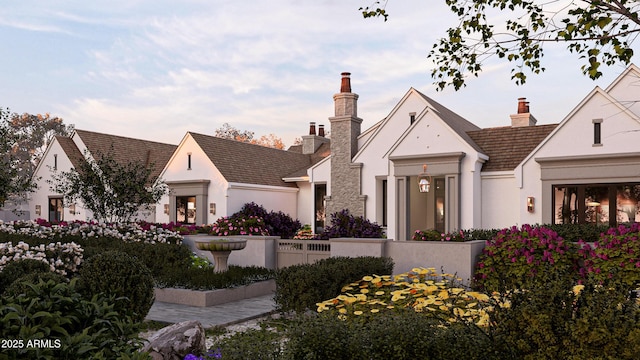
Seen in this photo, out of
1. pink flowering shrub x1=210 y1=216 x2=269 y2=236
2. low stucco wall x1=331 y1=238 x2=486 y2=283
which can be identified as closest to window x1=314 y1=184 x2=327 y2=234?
pink flowering shrub x1=210 y1=216 x2=269 y2=236

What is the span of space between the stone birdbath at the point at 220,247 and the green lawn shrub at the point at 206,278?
259mm

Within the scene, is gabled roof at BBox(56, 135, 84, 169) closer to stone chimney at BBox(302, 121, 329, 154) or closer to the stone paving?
A: stone chimney at BBox(302, 121, 329, 154)

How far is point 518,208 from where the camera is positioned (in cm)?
1984

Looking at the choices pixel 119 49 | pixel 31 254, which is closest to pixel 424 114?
pixel 119 49

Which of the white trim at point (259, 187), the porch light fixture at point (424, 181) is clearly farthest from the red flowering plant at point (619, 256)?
the white trim at point (259, 187)

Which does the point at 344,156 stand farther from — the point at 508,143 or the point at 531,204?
the point at 531,204

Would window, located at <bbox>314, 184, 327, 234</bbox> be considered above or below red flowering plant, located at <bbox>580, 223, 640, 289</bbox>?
above

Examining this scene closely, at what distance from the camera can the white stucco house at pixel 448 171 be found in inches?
715

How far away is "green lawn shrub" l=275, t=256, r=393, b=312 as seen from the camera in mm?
9836

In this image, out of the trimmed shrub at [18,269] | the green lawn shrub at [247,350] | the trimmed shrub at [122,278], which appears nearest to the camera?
the green lawn shrub at [247,350]

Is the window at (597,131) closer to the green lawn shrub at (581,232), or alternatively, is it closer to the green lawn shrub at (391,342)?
the green lawn shrub at (581,232)

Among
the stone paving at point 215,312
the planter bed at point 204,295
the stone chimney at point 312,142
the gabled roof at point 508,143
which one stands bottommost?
the stone paving at point 215,312

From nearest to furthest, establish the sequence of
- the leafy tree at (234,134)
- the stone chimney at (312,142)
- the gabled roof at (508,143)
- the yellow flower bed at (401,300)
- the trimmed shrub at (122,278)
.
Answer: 1. the yellow flower bed at (401,300)
2. the trimmed shrub at (122,278)
3. the gabled roof at (508,143)
4. the stone chimney at (312,142)
5. the leafy tree at (234,134)

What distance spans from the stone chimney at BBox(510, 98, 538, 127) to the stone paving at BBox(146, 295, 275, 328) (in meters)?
19.7
